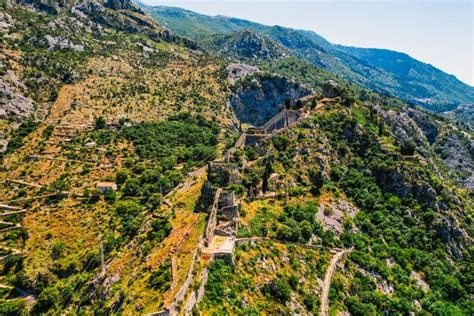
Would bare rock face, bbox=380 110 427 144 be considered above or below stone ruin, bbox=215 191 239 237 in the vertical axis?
above

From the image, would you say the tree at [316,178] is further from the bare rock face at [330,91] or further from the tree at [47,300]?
the tree at [47,300]

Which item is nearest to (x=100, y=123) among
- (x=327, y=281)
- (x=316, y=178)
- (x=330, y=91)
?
(x=330, y=91)

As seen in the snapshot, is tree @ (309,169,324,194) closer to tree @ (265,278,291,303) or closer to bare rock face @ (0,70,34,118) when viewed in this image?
tree @ (265,278,291,303)

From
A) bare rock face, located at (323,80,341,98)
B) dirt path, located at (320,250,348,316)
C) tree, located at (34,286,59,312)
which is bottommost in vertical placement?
A: tree, located at (34,286,59,312)

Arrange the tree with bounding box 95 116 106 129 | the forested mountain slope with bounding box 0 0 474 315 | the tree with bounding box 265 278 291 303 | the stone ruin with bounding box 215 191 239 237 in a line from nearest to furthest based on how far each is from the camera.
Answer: the tree with bounding box 265 278 291 303 → the forested mountain slope with bounding box 0 0 474 315 → the stone ruin with bounding box 215 191 239 237 → the tree with bounding box 95 116 106 129

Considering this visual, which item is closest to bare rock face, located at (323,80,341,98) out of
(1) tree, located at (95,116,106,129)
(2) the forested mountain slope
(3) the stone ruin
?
(2) the forested mountain slope

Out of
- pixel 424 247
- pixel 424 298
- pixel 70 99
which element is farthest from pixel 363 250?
pixel 70 99

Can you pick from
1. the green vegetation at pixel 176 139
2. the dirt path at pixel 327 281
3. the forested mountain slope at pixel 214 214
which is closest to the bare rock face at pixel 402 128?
the forested mountain slope at pixel 214 214
